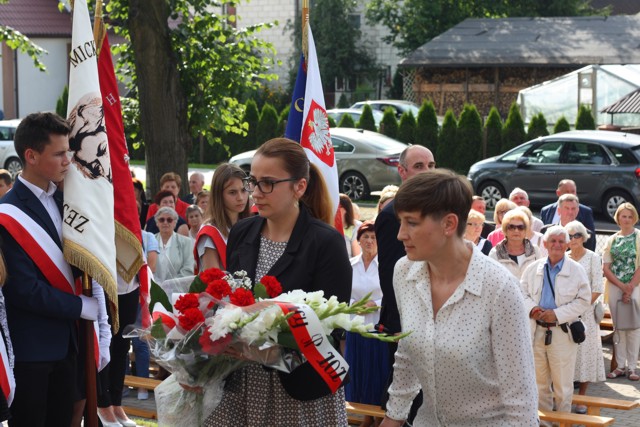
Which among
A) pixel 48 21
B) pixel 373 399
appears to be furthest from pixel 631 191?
pixel 48 21

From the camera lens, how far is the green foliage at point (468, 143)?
2972cm

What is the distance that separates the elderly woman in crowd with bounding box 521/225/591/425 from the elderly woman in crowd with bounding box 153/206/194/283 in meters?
3.16

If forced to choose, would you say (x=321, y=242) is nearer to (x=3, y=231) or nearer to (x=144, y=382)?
(x=3, y=231)

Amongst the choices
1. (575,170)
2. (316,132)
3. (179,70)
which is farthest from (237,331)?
(575,170)

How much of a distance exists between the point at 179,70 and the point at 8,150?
56.5 ft

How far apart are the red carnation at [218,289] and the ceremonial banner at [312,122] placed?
5166mm

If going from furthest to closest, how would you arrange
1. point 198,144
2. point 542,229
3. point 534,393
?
point 198,144
point 542,229
point 534,393

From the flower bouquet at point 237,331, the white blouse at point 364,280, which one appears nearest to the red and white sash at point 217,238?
the flower bouquet at point 237,331

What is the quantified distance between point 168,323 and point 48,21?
44.1 metres

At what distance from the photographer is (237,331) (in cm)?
414

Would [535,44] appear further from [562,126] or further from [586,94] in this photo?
[562,126]

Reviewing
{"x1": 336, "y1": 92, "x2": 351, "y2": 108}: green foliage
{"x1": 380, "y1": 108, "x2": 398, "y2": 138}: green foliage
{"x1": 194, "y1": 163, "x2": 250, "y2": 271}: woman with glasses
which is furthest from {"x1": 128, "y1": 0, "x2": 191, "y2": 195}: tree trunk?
{"x1": 336, "y1": 92, "x2": 351, "y2": 108}: green foliage

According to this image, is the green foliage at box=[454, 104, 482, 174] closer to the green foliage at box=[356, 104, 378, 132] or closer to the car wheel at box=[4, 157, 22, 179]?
the green foliage at box=[356, 104, 378, 132]

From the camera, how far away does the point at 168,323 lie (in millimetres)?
4301
